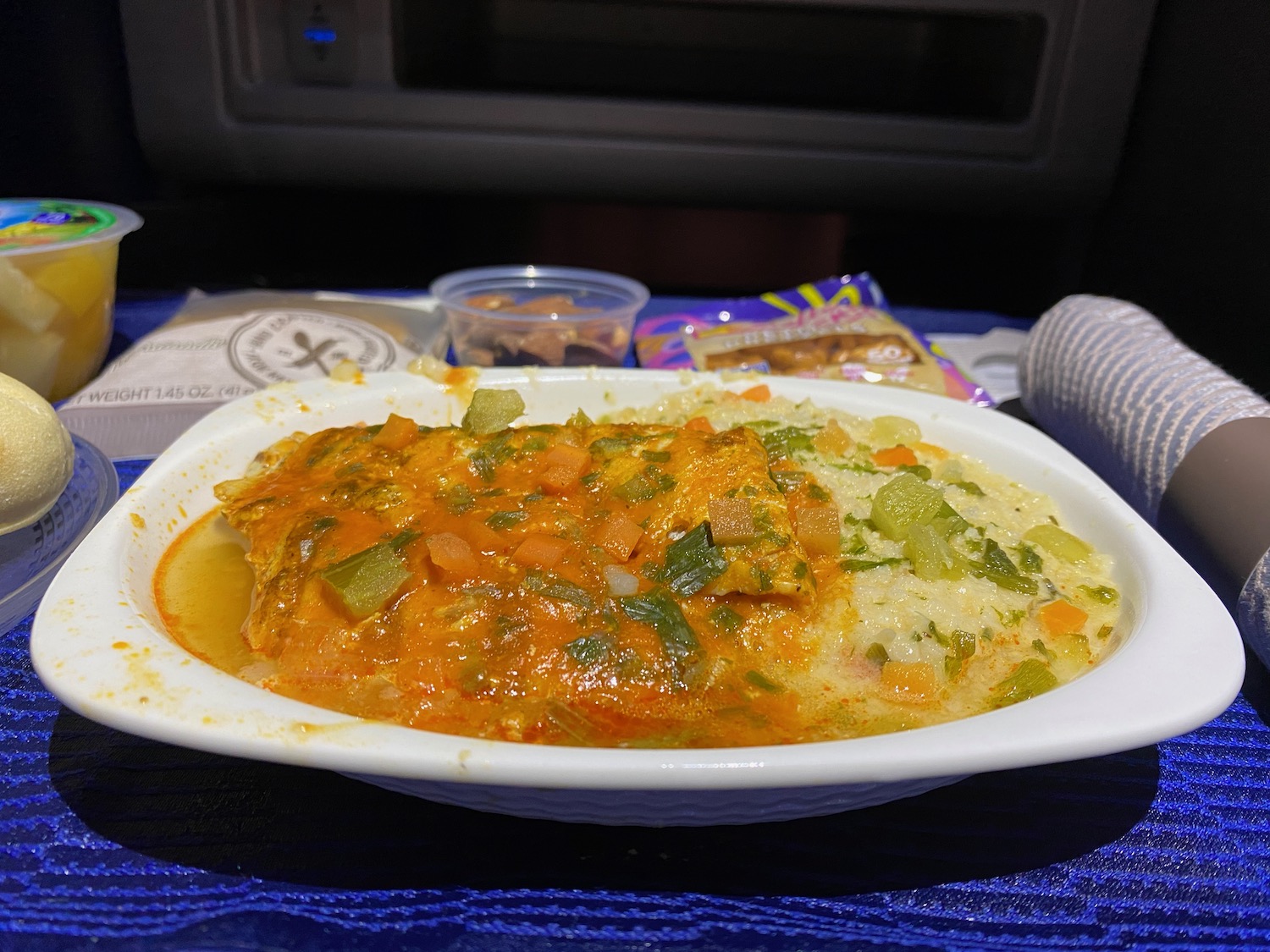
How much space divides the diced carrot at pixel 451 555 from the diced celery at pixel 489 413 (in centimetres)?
37

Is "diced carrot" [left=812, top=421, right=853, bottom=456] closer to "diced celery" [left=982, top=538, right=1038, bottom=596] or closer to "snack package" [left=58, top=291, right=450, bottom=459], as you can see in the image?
"diced celery" [left=982, top=538, right=1038, bottom=596]

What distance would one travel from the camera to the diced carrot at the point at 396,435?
59.3 inches

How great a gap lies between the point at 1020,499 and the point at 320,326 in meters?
1.95

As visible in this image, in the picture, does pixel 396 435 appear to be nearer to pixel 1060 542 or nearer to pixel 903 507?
pixel 903 507

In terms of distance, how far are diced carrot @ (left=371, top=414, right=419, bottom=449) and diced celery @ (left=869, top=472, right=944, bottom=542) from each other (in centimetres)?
82

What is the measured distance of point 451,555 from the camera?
1.19m

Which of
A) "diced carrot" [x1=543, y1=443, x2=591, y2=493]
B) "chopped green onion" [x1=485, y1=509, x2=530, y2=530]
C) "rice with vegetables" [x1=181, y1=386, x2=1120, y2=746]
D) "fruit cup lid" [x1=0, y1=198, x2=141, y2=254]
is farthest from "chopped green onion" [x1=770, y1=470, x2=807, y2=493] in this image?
"fruit cup lid" [x1=0, y1=198, x2=141, y2=254]

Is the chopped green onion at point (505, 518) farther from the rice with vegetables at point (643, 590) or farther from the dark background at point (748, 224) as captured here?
the dark background at point (748, 224)

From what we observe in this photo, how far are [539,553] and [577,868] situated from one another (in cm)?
42

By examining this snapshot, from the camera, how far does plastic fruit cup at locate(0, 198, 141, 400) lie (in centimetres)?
196

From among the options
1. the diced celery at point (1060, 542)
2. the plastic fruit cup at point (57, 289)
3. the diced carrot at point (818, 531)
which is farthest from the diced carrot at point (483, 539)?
the plastic fruit cup at point (57, 289)

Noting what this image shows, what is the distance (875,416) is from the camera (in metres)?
1.77

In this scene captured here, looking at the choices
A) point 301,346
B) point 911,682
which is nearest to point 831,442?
point 911,682

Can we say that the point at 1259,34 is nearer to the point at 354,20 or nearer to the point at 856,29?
the point at 856,29
